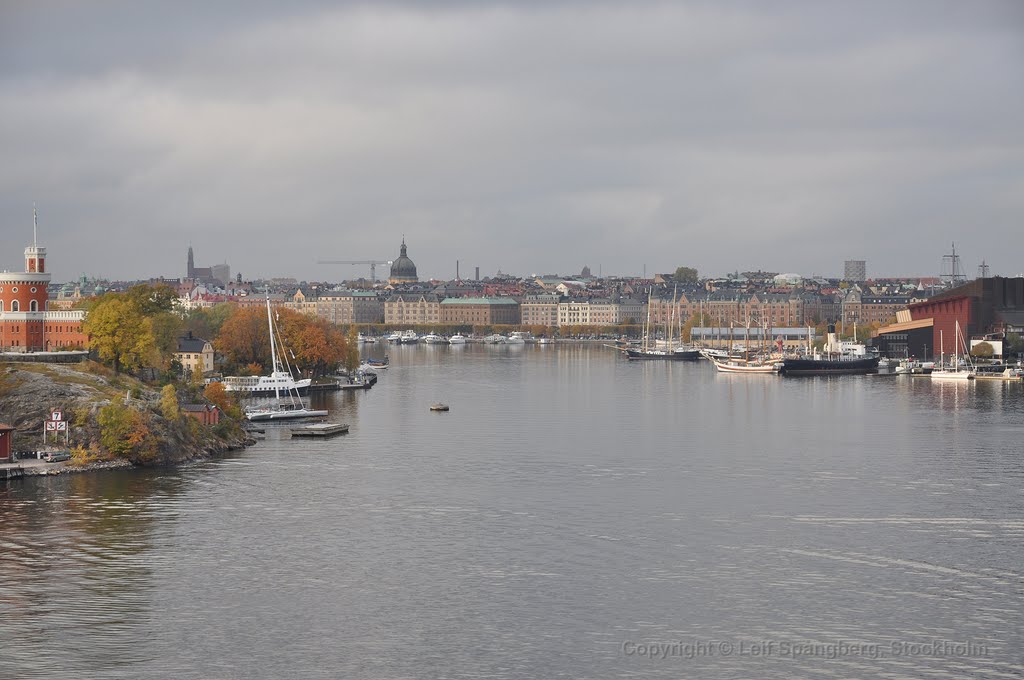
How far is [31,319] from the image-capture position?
2377 inches

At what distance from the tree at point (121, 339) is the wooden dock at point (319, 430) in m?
8.08

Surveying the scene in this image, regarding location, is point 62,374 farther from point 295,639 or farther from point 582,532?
point 295,639

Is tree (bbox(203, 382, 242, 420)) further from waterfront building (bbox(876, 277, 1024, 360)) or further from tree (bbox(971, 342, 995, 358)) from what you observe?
waterfront building (bbox(876, 277, 1024, 360))

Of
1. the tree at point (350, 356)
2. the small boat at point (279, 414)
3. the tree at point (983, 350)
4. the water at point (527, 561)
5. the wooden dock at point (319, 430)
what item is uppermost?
the tree at point (350, 356)

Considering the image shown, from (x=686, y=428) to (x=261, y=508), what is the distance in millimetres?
25020

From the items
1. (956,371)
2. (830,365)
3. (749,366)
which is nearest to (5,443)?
(956,371)

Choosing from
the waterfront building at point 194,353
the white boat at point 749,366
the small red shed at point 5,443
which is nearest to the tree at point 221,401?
the small red shed at point 5,443

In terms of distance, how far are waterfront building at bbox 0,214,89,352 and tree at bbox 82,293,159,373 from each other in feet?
2.42

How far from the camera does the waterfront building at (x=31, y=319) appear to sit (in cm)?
5988

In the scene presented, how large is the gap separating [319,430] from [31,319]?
1443 centimetres

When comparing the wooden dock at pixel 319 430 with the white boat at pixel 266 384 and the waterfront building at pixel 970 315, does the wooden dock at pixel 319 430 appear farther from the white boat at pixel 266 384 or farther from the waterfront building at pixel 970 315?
the waterfront building at pixel 970 315

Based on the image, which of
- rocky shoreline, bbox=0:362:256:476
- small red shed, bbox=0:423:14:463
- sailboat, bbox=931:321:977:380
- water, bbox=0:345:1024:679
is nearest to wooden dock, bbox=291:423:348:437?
water, bbox=0:345:1024:679

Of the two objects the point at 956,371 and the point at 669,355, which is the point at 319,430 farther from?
the point at 669,355

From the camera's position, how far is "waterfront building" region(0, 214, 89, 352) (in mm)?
59875
